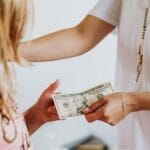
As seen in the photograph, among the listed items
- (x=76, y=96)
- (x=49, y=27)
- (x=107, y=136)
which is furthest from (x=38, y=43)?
(x=107, y=136)

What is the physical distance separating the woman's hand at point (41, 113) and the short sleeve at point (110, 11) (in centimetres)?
24

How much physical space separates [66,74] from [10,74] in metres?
0.16

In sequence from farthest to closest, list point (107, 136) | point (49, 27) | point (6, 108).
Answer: point (107, 136) → point (49, 27) → point (6, 108)

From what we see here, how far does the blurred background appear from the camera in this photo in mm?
994

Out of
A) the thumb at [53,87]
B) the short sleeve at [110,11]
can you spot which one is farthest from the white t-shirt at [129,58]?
the thumb at [53,87]

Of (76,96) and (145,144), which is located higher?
(76,96)

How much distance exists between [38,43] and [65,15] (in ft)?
0.29

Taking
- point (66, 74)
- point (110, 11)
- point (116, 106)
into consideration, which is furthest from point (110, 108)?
point (110, 11)

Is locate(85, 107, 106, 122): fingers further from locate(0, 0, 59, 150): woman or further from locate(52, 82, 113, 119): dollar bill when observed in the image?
locate(0, 0, 59, 150): woman

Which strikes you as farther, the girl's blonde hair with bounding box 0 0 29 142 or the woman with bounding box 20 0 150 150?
the woman with bounding box 20 0 150 150

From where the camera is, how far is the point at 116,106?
3.44ft

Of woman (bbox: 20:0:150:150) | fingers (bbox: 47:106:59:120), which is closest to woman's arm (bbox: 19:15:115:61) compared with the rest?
woman (bbox: 20:0:150:150)

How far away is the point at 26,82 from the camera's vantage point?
987 millimetres

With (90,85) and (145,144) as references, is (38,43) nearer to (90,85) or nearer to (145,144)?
(90,85)
